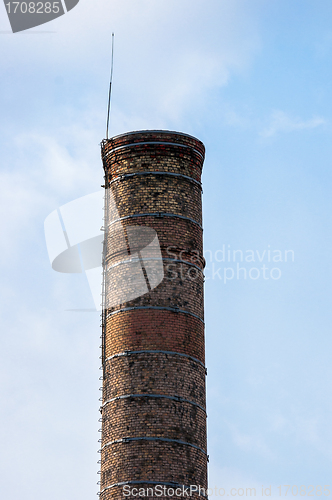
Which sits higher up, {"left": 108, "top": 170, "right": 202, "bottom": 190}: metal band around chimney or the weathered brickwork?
{"left": 108, "top": 170, "right": 202, "bottom": 190}: metal band around chimney

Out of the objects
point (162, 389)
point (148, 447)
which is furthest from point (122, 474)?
point (162, 389)

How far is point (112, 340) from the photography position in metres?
27.7

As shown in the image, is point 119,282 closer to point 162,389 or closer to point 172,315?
point 172,315

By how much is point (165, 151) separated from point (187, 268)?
4366mm

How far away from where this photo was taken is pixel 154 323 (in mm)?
27188

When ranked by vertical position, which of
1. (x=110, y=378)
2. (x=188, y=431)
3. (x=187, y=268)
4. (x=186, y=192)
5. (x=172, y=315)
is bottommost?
(x=188, y=431)

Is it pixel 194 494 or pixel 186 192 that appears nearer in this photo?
pixel 194 494

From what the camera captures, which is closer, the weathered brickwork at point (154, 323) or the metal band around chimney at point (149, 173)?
the weathered brickwork at point (154, 323)

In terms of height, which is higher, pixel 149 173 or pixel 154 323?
pixel 149 173

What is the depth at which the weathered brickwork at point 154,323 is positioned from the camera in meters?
25.9

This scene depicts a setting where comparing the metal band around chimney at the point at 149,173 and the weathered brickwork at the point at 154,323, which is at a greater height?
the metal band around chimney at the point at 149,173

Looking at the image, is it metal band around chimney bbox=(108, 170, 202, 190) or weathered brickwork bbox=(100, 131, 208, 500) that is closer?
weathered brickwork bbox=(100, 131, 208, 500)

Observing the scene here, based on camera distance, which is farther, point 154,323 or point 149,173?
point 149,173

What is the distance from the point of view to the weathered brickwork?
25938 millimetres
